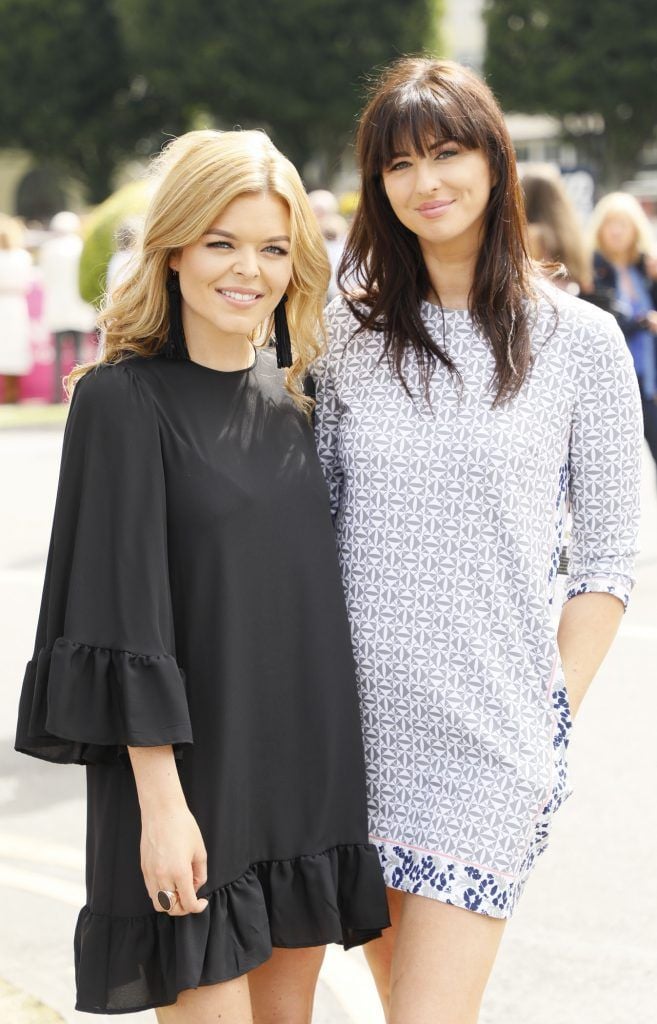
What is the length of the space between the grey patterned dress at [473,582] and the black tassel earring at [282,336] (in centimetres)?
13

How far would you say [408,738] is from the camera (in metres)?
2.30

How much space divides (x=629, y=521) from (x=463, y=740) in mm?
478

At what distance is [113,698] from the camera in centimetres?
205

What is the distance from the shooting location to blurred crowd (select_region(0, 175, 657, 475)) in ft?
23.1

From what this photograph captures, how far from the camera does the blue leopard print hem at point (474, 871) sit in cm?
223

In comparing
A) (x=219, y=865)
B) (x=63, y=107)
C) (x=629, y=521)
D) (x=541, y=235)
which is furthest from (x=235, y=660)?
(x=63, y=107)

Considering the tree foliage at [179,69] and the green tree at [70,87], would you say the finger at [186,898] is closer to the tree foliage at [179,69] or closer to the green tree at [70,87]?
the tree foliage at [179,69]

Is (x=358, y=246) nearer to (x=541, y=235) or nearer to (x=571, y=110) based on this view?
(x=541, y=235)

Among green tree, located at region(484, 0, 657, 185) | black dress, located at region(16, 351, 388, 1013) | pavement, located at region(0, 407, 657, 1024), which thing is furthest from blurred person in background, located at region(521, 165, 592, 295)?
green tree, located at region(484, 0, 657, 185)

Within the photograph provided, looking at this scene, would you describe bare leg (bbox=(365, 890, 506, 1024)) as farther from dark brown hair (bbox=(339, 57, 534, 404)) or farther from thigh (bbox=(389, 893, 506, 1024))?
dark brown hair (bbox=(339, 57, 534, 404))

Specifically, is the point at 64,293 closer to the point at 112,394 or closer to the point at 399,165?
the point at 399,165

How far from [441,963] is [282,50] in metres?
42.0

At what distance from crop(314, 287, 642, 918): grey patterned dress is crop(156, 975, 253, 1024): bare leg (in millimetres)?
332

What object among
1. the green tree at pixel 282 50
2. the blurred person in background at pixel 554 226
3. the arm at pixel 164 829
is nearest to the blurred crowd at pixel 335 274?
the blurred person in background at pixel 554 226
